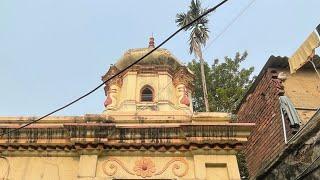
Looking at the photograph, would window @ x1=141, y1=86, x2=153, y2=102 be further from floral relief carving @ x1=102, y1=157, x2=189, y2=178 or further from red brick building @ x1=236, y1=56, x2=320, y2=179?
floral relief carving @ x1=102, y1=157, x2=189, y2=178

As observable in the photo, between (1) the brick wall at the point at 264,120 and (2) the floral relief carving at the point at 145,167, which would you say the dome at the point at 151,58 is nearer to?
(1) the brick wall at the point at 264,120

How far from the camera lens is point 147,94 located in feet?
44.4

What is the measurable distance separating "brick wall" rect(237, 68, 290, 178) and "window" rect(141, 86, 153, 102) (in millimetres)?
3571

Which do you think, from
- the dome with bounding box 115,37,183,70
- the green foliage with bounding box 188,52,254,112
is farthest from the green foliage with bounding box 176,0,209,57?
the dome with bounding box 115,37,183,70

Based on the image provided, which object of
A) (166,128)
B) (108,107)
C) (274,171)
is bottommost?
(274,171)

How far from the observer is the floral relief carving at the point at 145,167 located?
8.52 metres

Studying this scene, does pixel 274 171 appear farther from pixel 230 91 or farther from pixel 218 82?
pixel 218 82

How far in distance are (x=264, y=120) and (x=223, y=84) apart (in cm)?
1442

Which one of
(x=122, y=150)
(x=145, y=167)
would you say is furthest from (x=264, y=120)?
(x=122, y=150)

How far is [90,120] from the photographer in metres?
9.28

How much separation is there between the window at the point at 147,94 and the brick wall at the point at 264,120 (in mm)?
3571

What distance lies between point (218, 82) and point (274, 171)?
16938mm

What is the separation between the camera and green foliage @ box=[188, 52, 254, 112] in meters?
23.9

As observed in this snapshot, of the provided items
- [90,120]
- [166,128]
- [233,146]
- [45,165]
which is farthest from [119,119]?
[233,146]
